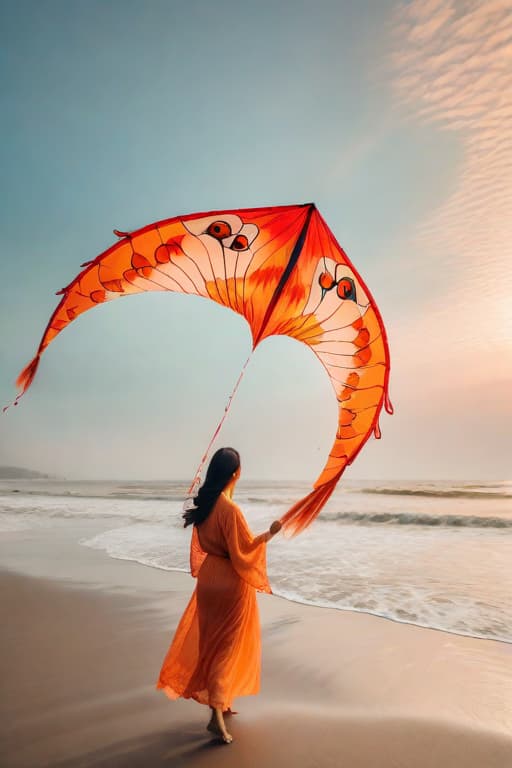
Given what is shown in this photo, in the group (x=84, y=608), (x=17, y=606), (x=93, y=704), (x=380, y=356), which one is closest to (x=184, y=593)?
(x=84, y=608)

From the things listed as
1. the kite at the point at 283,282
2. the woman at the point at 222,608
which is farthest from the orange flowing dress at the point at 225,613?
the kite at the point at 283,282

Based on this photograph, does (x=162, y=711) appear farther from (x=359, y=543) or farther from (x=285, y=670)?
(x=359, y=543)

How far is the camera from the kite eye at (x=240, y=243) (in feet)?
10.9

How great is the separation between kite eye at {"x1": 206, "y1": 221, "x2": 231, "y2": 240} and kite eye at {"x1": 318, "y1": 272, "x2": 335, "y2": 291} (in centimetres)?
72

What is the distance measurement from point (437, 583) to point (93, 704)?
5030mm

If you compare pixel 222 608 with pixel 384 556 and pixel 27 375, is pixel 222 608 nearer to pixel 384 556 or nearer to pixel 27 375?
pixel 27 375

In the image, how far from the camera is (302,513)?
9.37ft

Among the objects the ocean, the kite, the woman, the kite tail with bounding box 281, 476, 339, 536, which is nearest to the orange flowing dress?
the woman

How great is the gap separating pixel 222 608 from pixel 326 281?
2.22 m

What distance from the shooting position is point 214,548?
8.99 feet

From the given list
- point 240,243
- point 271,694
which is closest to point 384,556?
point 271,694

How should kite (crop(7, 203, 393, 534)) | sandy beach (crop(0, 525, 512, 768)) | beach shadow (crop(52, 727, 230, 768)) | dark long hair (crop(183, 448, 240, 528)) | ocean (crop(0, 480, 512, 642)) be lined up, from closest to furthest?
1. beach shadow (crop(52, 727, 230, 768))
2. sandy beach (crop(0, 525, 512, 768))
3. dark long hair (crop(183, 448, 240, 528))
4. kite (crop(7, 203, 393, 534))
5. ocean (crop(0, 480, 512, 642))

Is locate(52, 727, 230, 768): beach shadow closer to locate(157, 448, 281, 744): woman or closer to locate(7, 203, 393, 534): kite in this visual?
locate(157, 448, 281, 744): woman

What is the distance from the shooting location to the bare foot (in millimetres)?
2504
